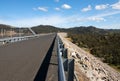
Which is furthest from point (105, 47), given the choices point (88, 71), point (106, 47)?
point (88, 71)

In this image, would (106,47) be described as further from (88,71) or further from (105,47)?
(88,71)

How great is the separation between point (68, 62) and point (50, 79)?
3547mm

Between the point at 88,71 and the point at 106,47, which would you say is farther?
the point at 106,47

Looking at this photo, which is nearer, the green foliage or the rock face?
the rock face

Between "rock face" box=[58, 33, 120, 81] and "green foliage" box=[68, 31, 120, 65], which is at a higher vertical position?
"rock face" box=[58, 33, 120, 81]

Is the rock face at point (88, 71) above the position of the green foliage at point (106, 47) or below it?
above

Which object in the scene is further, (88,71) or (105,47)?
(105,47)

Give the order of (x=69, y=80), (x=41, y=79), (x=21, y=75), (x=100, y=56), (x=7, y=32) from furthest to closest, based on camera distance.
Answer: (x=7, y=32) → (x=100, y=56) → (x=21, y=75) → (x=41, y=79) → (x=69, y=80)

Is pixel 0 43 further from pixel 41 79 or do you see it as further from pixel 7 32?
pixel 7 32

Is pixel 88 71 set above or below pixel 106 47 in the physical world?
above

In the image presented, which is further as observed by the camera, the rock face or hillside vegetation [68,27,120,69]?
hillside vegetation [68,27,120,69]

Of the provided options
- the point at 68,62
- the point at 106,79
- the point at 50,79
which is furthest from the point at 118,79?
the point at 68,62

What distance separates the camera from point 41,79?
1056cm

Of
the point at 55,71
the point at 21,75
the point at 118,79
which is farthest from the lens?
the point at 118,79
